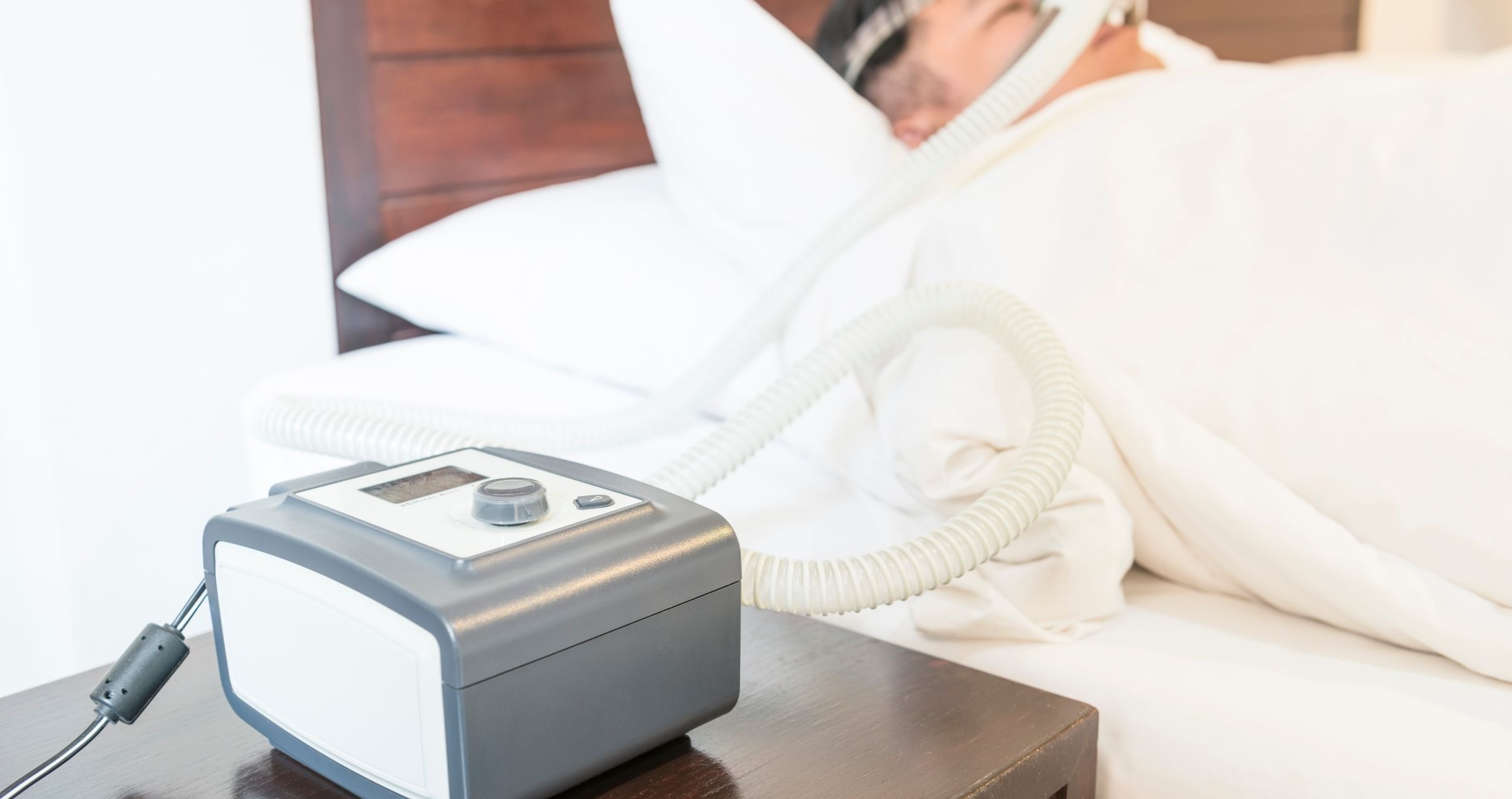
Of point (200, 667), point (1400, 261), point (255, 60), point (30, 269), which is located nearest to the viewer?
point (200, 667)

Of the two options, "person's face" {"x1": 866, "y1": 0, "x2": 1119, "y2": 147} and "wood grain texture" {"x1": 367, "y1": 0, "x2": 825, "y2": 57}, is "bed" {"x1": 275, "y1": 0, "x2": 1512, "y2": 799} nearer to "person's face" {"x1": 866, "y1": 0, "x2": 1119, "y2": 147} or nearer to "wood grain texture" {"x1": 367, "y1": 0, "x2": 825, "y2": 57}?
"wood grain texture" {"x1": 367, "y1": 0, "x2": 825, "y2": 57}

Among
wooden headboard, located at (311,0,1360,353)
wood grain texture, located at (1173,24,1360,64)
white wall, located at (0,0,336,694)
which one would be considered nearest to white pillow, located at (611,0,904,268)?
wooden headboard, located at (311,0,1360,353)

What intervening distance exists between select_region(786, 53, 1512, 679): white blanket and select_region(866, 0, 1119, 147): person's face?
1.19 feet

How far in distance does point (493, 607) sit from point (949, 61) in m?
1.06

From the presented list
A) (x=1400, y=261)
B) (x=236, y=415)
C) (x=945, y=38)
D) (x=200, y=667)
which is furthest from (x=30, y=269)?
Answer: (x=1400, y=261)

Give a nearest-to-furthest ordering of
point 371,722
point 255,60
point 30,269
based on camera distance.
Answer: point 371,722, point 30,269, point 255,60

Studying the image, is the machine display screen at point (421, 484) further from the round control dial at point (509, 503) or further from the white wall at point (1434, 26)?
the white wall at point (1434, 26)

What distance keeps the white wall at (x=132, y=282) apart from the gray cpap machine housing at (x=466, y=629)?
0.67m

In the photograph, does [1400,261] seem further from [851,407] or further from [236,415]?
[236,415]

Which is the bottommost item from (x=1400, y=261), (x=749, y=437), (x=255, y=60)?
(x=749, y=437)

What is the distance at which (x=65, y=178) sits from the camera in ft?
3.59

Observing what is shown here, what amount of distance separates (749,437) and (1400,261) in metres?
0.46

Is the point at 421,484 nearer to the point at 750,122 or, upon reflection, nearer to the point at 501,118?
the point at 750,122

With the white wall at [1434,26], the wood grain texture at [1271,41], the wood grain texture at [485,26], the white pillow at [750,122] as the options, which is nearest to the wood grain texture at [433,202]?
the wood grain texture at [485,26]
